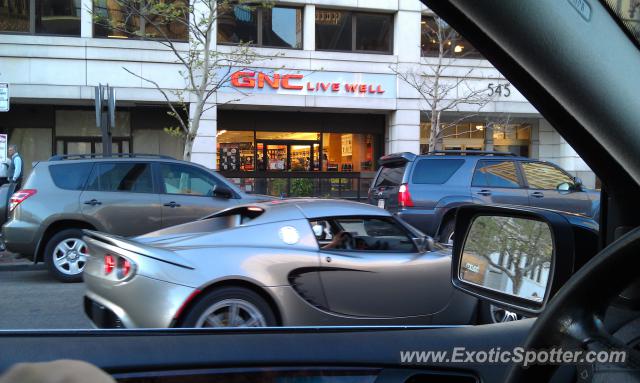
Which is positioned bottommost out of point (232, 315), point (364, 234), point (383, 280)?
point (232, 315)

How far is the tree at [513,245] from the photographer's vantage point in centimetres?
166

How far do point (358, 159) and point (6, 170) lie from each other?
12.9m

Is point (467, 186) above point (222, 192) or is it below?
above

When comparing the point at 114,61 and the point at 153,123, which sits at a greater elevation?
the point at 114,61

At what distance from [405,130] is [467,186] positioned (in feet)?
35.6

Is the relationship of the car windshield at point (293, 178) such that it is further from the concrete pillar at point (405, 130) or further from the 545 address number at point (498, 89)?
the 545 address number at point (498, 89)

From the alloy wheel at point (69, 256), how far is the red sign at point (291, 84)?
34.8ft

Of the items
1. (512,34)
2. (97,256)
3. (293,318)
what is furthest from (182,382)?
(97,256)

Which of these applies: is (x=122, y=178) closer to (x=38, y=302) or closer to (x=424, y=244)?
(x=38, y=302)

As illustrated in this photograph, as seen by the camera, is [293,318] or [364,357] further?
[293,318]

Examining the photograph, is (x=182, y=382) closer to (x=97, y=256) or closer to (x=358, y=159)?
(x=97, y=256)

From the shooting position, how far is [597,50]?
123cm

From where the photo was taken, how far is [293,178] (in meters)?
18.9

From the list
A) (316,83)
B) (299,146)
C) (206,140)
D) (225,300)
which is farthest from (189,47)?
(225,300)
